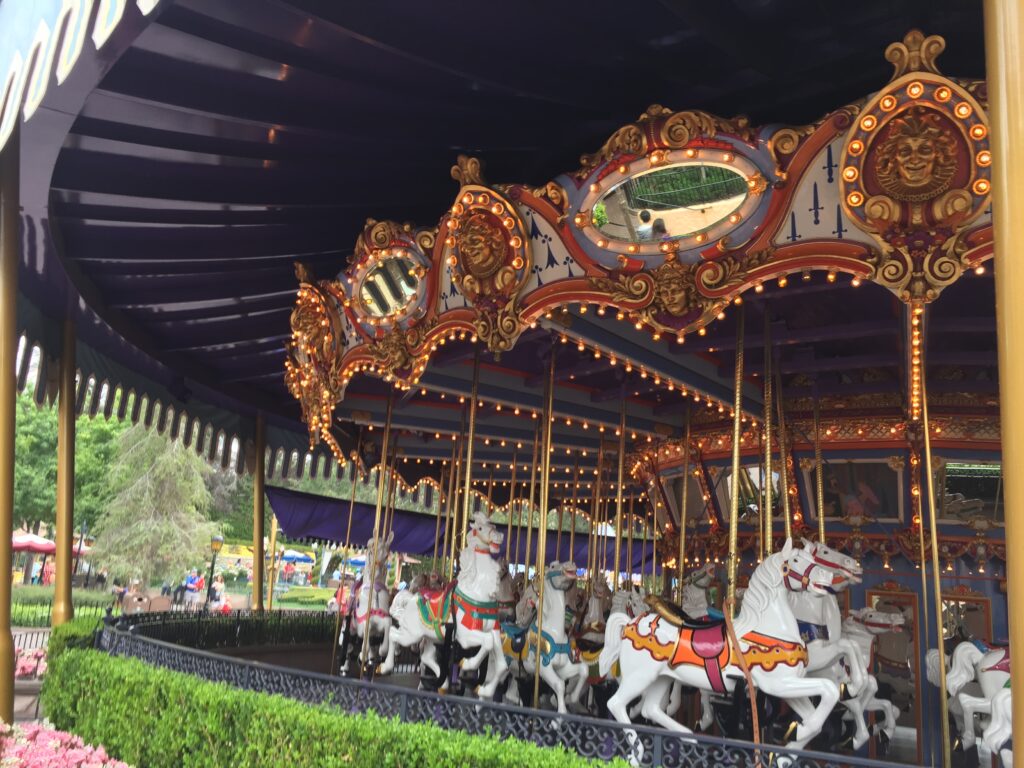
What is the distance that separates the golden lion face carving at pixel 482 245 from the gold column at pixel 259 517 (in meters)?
7.67

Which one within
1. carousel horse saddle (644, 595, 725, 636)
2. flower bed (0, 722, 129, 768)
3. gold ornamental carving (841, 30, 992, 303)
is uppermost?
gold ornamental carving (841, 30, 992, 303)

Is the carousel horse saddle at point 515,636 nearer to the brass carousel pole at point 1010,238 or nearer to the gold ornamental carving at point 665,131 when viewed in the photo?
the gold ornamental carving at point 665,131

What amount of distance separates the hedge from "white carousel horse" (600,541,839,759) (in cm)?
125

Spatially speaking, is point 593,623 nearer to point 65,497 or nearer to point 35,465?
point 65,497

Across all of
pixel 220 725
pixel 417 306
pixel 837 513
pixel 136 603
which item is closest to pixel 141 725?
pixel 220 725

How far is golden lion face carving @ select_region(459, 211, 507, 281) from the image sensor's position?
607 centimetres

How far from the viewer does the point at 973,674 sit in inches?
243

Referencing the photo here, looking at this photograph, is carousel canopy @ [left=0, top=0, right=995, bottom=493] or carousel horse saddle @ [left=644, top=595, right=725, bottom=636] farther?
carousel horse saddle @ [left=644, top=595, right=725, bottom=636]

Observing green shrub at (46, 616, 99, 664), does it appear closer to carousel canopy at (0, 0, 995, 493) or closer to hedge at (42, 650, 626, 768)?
hedge at (42, 650, 626, 768)

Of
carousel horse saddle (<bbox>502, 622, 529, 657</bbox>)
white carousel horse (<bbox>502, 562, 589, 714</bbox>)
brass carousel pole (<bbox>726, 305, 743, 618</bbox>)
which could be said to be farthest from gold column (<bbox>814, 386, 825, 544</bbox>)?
carousel horse saddle (<bbox>502, 622, 529, 657</bbox>)

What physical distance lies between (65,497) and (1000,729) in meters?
8.56

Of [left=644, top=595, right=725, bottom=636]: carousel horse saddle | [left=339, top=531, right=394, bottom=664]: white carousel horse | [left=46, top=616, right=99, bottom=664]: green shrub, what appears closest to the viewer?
[left=644, top=595, right=725, bottom=636]: carousel horse saddle

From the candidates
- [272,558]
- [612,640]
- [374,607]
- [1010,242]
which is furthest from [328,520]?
[1010,242]

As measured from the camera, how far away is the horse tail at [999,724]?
17.7ft
